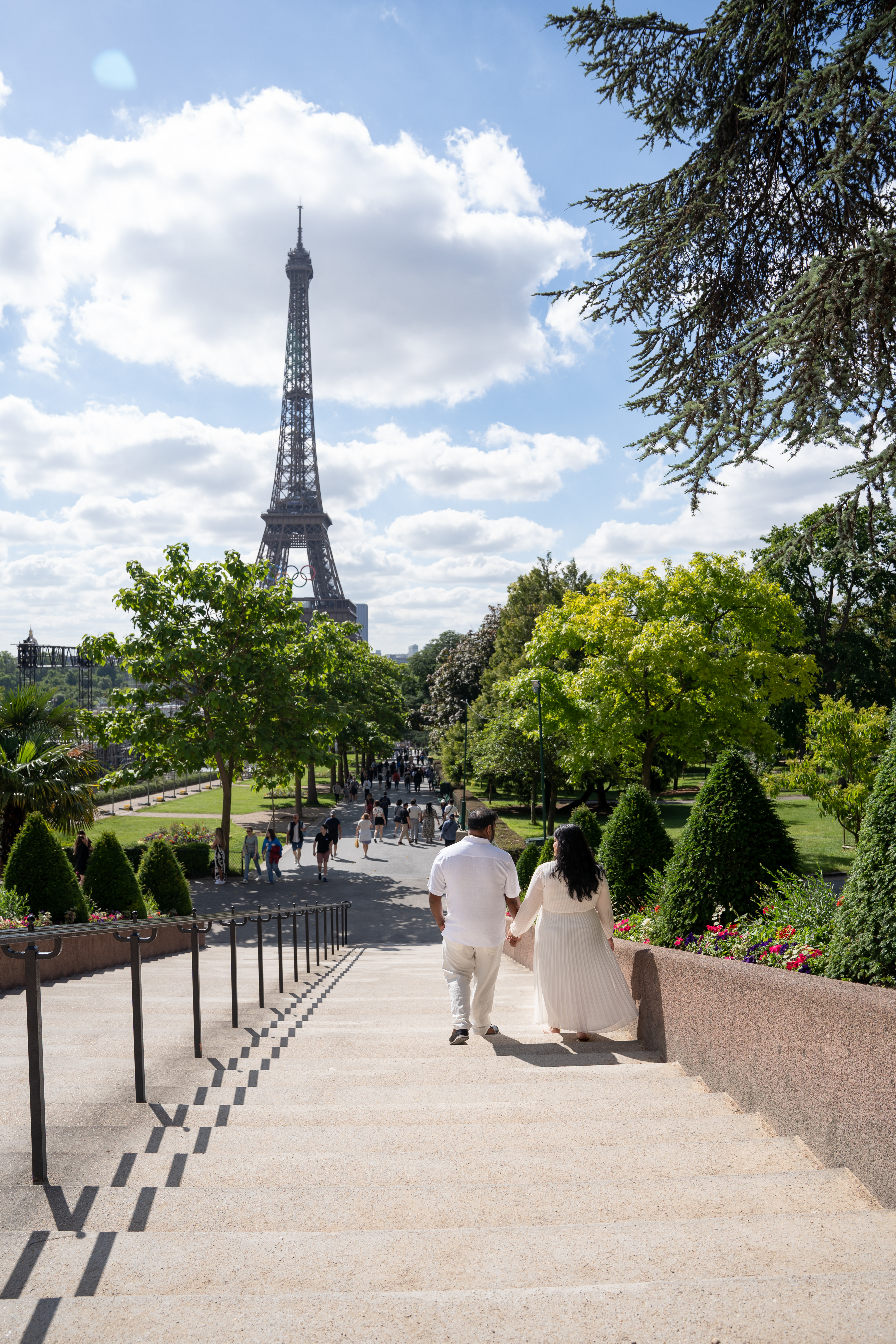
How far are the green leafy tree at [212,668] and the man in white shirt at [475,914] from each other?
16786 millimetres

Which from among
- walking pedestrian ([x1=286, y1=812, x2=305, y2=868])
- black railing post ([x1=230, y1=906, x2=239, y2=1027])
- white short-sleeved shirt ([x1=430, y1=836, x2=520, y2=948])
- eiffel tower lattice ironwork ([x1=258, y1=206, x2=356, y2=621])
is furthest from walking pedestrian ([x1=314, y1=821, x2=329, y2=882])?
eiffel tower lattice ironwork ([x1=258, y1=206, x2=356, y2=621])

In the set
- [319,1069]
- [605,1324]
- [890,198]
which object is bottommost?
[319,1069]

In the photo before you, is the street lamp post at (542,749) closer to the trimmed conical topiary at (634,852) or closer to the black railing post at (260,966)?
the trimmed conical topiary at (634,852)

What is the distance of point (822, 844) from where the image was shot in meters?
30.2

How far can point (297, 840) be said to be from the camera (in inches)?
1086

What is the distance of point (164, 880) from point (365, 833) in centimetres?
1808

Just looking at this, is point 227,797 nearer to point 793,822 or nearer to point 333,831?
point 333,831

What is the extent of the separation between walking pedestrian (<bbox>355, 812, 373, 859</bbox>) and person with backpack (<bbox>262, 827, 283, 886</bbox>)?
503 cm

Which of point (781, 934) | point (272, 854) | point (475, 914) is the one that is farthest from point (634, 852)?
point (272, 854)

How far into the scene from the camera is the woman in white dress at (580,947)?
19.6 feet

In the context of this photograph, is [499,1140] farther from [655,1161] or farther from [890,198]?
[890,198]

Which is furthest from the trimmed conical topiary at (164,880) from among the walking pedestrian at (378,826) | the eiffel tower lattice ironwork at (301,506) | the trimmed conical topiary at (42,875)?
the eiffel tower lattice ironwork at (301,506)

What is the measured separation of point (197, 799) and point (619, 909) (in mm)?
43649

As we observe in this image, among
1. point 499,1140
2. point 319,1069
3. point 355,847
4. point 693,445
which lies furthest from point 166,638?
point 499,1140
